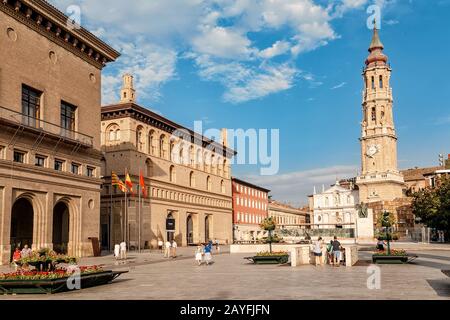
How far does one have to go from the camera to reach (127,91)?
2566 inches

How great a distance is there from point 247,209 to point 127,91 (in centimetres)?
5060

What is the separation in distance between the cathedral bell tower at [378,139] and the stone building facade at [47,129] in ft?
284

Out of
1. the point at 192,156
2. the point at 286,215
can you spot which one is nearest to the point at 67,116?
the point at 192,156

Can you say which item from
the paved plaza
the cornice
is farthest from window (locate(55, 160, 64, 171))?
the paved plaza

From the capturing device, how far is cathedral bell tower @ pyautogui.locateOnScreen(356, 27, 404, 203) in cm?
11525

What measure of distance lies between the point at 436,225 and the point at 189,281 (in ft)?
180

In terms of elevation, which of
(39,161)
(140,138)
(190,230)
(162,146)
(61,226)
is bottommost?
(190,230)

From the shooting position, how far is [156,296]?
15.1m

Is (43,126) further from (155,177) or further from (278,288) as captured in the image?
(155,177)

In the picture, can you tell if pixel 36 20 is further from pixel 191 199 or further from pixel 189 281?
pixel 191 199

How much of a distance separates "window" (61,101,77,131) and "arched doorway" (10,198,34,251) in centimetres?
728

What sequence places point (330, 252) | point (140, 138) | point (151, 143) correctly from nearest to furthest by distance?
point (330, 252), point (140, 138), point (151, 143)

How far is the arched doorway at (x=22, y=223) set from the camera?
3716 centimetres

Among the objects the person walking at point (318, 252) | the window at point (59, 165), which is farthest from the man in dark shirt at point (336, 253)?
the window at point (59, 165)
